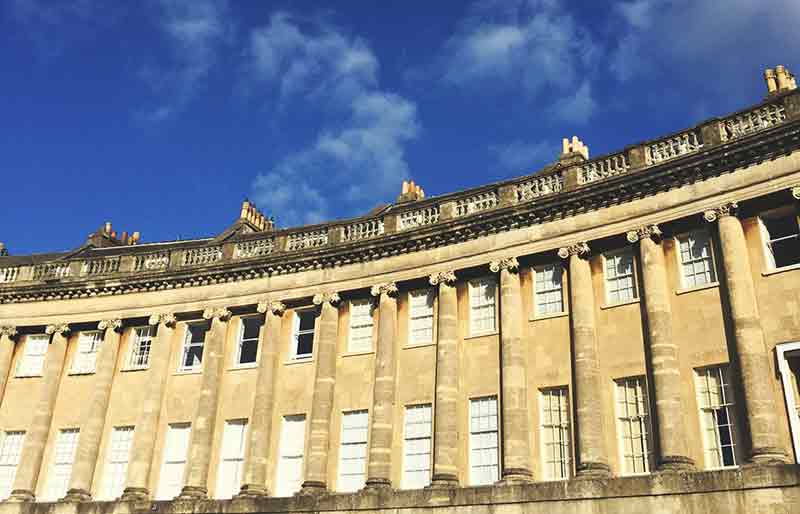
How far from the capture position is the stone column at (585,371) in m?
20.4

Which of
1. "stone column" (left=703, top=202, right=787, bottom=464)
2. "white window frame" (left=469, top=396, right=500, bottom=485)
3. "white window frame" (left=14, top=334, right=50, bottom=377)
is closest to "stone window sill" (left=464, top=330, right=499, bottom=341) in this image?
"white window frame" (left=469, top=396, right=500, bottom=485)

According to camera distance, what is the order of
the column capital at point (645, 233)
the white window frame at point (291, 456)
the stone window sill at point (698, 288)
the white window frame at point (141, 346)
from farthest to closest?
the white window frame at point (141, 346)
the white window frame at point (291, 456)
the column capital at point (645, 233)
the stone window sill at point (698, 288)

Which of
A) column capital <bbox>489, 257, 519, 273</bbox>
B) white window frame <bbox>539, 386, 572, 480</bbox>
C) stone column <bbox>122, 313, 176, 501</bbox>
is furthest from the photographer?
stone column <bbox>122, 313, 176, 501</bbox>

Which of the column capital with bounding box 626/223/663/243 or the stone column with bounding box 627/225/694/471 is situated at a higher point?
the column capital with bounding box 626/223/663/243

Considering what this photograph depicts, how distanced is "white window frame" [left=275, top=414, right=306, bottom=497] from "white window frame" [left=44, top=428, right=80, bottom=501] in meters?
7.78

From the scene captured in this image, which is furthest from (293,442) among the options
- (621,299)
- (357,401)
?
(621,299)

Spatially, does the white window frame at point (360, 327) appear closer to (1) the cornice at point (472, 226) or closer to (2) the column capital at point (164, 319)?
(1) the cornice at point (472, 226)

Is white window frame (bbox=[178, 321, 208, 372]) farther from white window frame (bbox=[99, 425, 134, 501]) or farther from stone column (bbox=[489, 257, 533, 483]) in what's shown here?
stone column (bbox=[489, 257, 533, 483])

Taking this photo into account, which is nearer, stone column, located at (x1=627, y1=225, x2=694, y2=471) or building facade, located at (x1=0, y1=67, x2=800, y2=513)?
stone column, located at (x1=627, y1=225, x2=694, y2=471)

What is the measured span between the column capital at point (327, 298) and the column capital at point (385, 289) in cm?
134

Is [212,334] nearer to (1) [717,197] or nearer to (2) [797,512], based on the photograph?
(1) [717,197]

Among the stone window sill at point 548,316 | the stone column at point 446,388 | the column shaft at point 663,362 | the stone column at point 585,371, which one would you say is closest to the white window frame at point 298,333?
the stone column at point 446,388

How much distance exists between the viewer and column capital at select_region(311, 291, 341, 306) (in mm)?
26609

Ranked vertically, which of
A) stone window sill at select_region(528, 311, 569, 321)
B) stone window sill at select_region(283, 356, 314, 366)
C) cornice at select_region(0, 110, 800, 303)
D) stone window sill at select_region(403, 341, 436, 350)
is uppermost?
cornice at select_region(0, 110, 800, 303)
